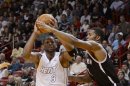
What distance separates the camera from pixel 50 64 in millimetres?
5191

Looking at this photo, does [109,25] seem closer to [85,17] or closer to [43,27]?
[85,17]

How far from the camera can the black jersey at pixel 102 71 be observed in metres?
5.19

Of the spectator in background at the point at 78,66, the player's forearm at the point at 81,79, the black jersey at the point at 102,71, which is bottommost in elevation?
the spectator in background at the point at 78,66

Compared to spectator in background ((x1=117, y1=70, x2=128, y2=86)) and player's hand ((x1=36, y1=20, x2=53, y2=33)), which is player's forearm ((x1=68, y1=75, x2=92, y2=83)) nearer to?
player's hand ((x1=36, y1=20, x2=53, y2=33))

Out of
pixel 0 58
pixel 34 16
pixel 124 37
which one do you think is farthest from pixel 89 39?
pixel 34 16

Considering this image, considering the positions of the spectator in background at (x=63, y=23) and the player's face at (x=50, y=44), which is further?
the spectator in background at (x=63, y=23)

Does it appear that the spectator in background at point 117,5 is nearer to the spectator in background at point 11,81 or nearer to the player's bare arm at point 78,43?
the spectator in background at point 11,81

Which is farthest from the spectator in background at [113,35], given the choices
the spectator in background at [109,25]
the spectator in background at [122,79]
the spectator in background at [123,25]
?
the spectator in background at [122,79]

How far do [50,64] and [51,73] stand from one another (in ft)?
0.40

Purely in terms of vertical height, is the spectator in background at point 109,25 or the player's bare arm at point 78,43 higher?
the player's bare arm at point 78,43

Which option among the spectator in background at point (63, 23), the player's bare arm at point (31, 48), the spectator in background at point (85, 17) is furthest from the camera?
the spectator in background at point (63, 23)

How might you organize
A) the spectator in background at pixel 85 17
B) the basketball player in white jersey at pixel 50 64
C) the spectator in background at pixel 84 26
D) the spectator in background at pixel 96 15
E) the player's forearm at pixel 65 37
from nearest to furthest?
the player's forearm at pixel 65 37 < the basketball player in white jersey at pixel 50 64 < the spectator in background at pixel 84 26 < the spectator in background at pixel 96 15 < the spectator in background at pixel 85 17

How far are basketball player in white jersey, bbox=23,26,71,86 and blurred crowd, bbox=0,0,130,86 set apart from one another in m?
4.56

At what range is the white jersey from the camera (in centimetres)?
514
